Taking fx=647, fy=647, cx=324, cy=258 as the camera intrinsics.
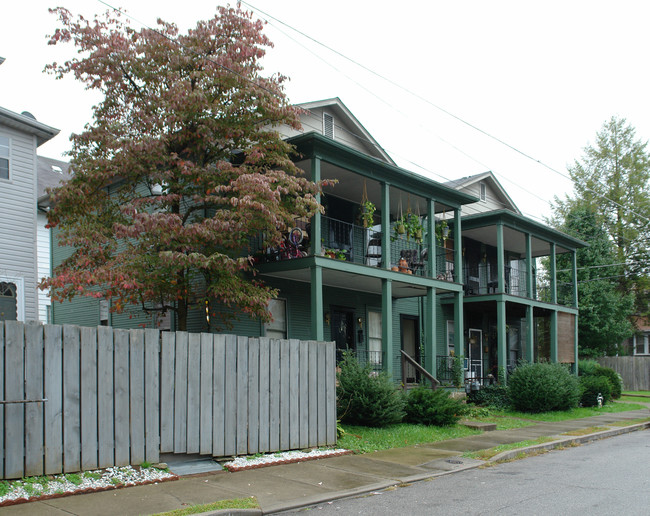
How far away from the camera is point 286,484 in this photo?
8477 millimetres

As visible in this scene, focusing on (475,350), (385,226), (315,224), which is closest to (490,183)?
(475,350)

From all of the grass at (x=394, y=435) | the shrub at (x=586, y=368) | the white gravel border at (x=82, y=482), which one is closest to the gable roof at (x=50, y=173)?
the grass at (x=394, y=435)

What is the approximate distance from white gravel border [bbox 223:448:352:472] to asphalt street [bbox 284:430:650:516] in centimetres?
205

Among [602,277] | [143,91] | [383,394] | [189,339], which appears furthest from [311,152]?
[602,277]

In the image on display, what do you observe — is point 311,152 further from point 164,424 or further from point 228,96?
point 164,424

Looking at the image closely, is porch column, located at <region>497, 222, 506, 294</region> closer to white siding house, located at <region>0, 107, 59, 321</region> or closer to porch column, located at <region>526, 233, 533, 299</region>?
porch column, located at <region>526, 233, 533, 299</region>

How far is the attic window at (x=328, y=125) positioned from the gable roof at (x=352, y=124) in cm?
23

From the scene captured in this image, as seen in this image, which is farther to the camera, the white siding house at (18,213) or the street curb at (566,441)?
the white siding house at (18,213)

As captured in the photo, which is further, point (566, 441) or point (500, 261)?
point (500, 261)

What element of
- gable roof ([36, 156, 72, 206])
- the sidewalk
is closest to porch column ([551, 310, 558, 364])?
the sidewalk

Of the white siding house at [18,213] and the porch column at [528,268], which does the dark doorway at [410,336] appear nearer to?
the porch column at [528,268]

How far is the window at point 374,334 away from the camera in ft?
66.0

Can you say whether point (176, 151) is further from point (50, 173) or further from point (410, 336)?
point (50, 173)

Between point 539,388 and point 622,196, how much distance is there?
88.8 feet
